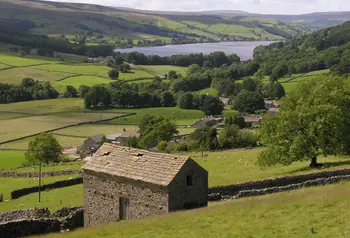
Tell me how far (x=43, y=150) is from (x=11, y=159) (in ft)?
26.7

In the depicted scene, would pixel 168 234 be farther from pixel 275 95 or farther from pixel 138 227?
pixel 275 95

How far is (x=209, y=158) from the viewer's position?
57.2 meters

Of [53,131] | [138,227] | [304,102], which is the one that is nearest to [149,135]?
[53,131]

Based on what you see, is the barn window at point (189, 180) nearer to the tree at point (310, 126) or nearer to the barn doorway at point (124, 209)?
the barn doorway at point (124, 209)

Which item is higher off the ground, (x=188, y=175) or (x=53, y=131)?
(x=188, y=175)

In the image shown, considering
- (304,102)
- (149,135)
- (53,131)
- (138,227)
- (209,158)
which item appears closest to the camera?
(138,227)

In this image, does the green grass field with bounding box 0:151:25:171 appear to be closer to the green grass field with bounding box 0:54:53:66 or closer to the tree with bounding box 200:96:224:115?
the tree with bounding box 200:96:224:115

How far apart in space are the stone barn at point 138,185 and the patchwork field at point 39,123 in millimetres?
67972

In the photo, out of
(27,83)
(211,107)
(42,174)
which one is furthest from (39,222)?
(27,83)

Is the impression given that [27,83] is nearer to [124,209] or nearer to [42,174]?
[42,174]

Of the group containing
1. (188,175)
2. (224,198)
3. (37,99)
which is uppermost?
(188,175)

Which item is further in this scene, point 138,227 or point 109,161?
point 109,161

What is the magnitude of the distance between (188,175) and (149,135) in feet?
202

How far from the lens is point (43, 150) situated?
7131 centimetres
